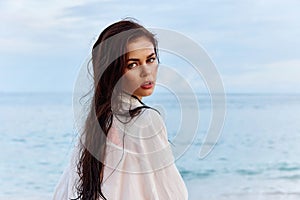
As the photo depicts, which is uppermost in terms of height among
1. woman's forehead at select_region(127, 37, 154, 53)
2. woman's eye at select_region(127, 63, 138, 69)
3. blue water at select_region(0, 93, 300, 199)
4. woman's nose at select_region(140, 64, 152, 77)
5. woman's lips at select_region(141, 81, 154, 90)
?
blue water at select_region(0, 93, 300, 199)

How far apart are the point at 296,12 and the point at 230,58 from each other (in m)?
1.33

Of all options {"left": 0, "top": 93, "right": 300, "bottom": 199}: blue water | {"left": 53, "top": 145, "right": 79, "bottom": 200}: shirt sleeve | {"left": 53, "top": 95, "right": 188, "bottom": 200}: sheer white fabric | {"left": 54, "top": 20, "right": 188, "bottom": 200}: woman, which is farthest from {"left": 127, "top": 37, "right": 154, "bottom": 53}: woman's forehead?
{"left": 0, "top": 93, "right": 300, "bottom": 199}: blue water

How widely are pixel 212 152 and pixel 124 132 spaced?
7675 mm

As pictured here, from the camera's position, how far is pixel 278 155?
355 inches

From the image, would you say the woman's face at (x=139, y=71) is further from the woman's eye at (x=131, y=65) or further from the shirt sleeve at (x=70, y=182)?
the shirt sleeve at (x=70, y=182)

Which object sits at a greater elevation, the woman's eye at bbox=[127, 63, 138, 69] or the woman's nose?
the woman's eye at bbox=[127, 63, 138, 69]

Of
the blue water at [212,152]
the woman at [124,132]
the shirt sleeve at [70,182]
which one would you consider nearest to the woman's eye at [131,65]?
the woman at [124,132]

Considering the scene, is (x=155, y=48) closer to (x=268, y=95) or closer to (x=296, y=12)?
(x=296, y=12)

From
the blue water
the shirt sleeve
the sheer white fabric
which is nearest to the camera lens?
the sheer white fabric

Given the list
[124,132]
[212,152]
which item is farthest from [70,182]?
[212,152]

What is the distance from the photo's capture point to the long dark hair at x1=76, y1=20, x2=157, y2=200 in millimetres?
1275

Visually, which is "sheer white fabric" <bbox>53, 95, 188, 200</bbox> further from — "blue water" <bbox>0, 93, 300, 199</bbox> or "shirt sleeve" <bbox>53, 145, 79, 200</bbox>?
"blue water" <bbox>0, 93, 300, 199</bbox>

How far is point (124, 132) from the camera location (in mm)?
1244

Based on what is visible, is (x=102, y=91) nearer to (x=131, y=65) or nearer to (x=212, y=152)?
(x=131, y=65)
